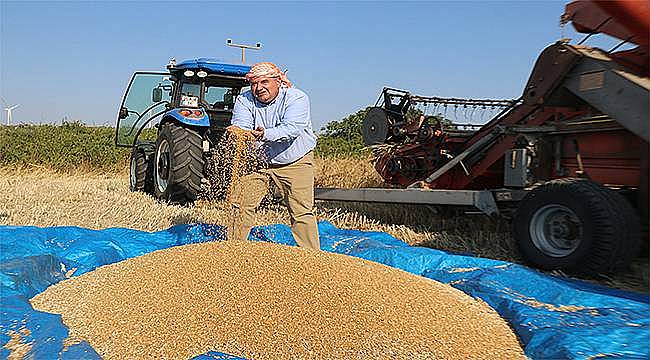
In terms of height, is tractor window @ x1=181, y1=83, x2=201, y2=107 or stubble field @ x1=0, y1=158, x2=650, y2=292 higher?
tractor window @ x1=181, y1=83, x2=201, y2=107

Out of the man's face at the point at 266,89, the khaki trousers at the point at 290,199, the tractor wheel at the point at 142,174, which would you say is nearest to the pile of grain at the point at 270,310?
the khaki trousers at the point at 290,199

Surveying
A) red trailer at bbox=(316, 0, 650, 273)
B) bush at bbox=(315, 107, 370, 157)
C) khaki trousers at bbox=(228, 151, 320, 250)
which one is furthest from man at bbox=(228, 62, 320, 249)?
bush at bbox=(315, 107, 370, 157)

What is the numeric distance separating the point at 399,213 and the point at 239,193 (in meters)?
2.52

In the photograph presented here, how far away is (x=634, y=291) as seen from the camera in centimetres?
346

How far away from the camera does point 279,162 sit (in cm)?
402

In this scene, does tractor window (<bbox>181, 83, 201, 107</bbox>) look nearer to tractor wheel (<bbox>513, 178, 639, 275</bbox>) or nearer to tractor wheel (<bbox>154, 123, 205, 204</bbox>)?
tractor wheel (<bbox>154, 123, 205, 204</bbox>)

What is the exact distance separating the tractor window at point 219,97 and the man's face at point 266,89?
10.1 ft

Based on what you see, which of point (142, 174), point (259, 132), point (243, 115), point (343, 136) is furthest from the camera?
point (343, 136)

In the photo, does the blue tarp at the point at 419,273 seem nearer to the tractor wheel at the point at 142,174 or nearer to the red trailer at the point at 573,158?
the red trailer at the point at 573,158

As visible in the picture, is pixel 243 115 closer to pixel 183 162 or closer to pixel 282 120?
pixel 282 120

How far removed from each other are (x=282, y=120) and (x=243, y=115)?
0.98ft

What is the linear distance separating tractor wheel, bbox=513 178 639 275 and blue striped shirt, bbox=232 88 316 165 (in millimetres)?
1556

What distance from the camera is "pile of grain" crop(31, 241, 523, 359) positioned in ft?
7.75

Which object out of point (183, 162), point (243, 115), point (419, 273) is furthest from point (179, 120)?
point (419, 273)
